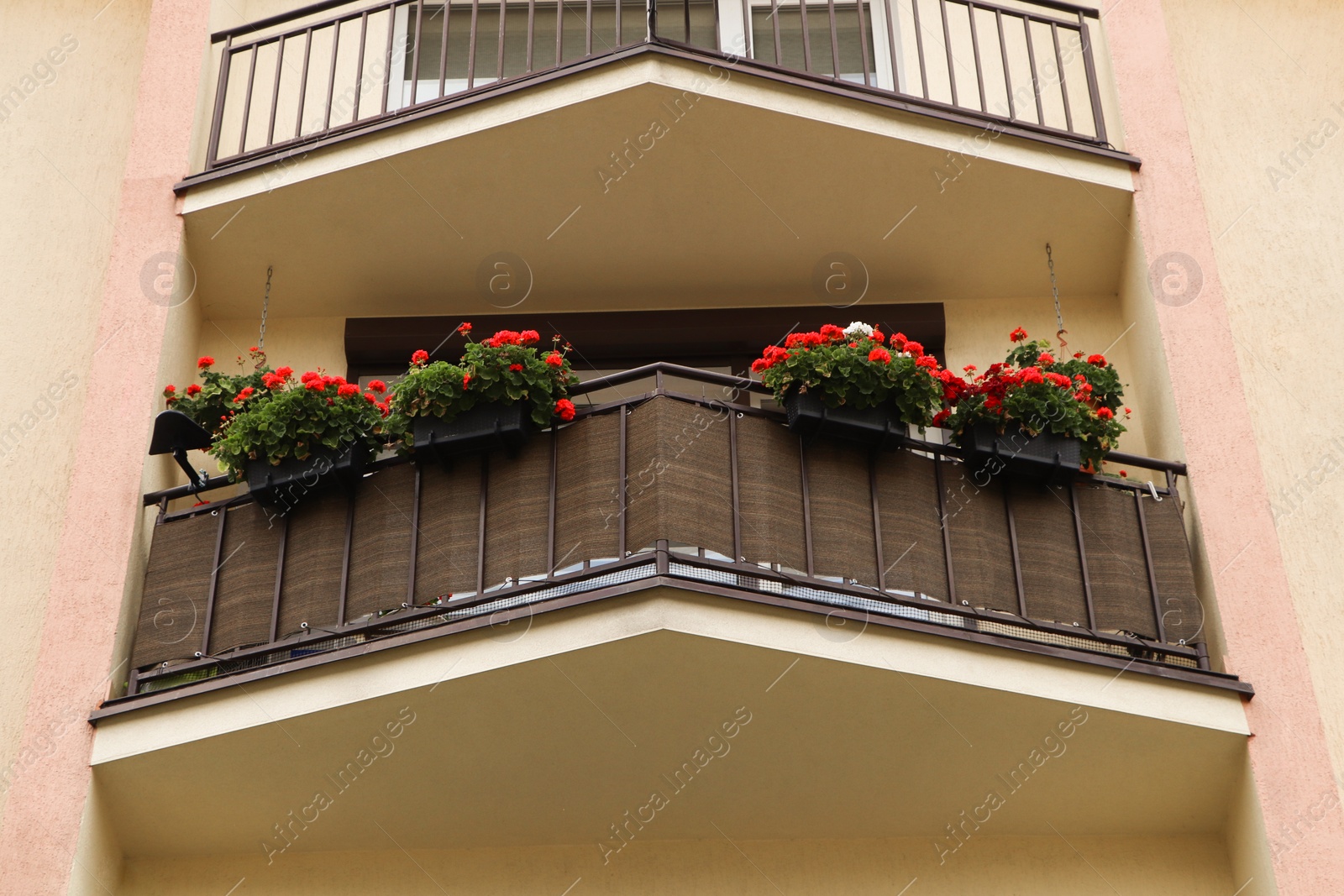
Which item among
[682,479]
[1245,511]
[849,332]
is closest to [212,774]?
[682,479]

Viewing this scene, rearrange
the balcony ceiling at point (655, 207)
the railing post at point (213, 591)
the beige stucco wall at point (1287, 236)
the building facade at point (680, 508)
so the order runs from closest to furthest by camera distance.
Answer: the building facade at point (680, 508), the railing post at point (213, 591), the beige stucco wall at point (1287, 236), the balcony ceiling at point (655, 207)

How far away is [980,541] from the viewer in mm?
7793

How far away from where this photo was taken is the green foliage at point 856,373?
7633mm

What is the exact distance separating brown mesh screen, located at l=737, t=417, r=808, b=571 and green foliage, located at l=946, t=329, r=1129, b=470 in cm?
109

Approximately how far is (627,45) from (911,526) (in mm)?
4031

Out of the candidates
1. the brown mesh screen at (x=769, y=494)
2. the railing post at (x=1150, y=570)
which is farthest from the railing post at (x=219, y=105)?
the railing post at (x=1150, y=570)

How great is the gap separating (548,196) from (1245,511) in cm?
471

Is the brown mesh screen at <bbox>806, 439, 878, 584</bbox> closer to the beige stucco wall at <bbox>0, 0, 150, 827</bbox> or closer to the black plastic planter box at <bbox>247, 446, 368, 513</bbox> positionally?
the black plastic planter box at <bbox>247, 446, 368, 513</bbox>

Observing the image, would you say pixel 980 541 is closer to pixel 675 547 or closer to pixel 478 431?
pixel 675 547

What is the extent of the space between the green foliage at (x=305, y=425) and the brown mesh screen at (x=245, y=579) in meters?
0.31

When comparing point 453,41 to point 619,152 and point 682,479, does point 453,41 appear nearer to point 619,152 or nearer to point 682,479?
point 619,152

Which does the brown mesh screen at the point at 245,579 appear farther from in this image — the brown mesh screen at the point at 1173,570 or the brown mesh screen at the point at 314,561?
the brown mesh screen at the point at 1173,570

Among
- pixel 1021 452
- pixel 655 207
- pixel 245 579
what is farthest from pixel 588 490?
pixel 655 207

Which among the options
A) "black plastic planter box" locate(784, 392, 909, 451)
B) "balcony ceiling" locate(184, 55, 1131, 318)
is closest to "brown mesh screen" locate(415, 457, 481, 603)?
"black plastic planter box" locate(784, 392, 909, 451)
